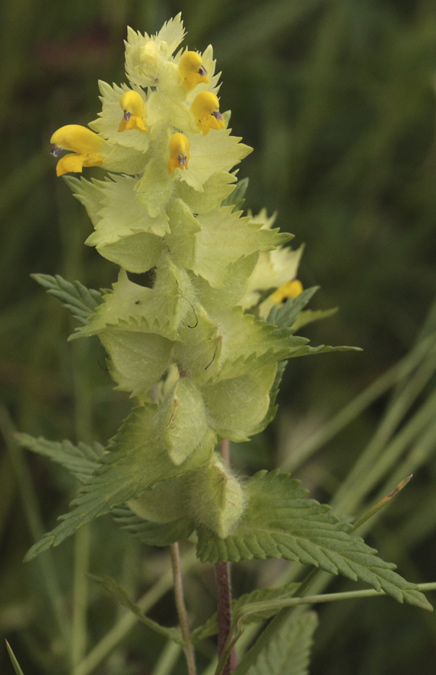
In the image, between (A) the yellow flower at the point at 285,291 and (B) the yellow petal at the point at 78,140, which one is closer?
(B) the yellow petal at the point at 78,140

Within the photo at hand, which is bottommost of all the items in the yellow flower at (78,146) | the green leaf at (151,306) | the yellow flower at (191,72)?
the green leaf at (151,306)

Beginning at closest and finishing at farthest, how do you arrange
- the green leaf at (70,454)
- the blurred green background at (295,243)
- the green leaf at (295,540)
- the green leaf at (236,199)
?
the green leaf at (295,540) → the green leaf at (236,199) → the green leaf at (70,454) → the blurred green background at (295,243)

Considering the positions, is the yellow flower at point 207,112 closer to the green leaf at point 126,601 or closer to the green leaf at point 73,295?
the green leaf at point 73,295

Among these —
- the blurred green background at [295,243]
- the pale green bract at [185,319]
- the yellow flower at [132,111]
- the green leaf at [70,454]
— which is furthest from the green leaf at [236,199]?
the blurred green background at [295,243]

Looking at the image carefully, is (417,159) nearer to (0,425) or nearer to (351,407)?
(351,407)

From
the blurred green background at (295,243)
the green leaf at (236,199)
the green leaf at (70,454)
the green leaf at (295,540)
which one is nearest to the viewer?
the green leaf at (295,540)

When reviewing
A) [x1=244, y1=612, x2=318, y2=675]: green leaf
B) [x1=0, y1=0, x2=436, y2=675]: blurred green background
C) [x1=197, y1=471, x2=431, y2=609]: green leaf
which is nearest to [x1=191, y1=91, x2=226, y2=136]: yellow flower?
[x1=197, y1=471, x2=431, y2=609]: green leaf

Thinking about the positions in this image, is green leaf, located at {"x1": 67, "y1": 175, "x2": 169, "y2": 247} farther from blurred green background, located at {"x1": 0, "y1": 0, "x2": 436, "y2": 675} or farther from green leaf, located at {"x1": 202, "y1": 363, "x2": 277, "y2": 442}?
blurred green background, located at {"x1": 0, "y1": 0, "x2": 436, "y2": 675}
